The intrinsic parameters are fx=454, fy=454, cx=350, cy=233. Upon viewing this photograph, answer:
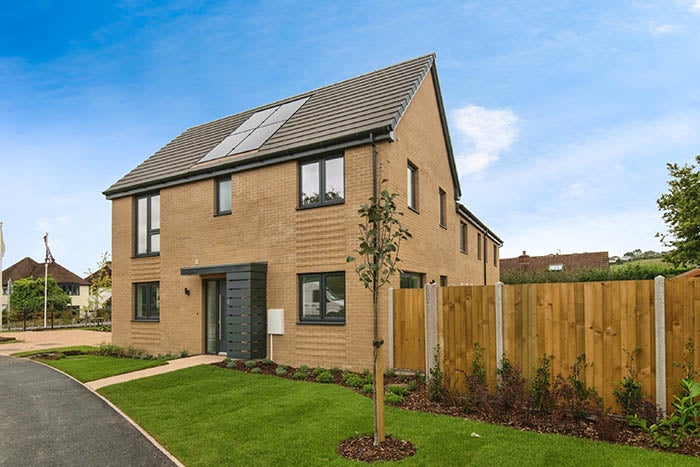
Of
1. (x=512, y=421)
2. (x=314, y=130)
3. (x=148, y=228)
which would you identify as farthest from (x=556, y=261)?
(x=512, y=421)

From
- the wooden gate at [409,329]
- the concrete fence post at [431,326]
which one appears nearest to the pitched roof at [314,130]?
the wooden gate at [409,329]

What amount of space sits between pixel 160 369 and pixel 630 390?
401 inches

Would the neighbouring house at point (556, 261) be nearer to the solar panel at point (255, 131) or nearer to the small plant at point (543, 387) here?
the solar panel at point (255, 131)

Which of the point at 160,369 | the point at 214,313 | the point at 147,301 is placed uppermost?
the point at 147,301

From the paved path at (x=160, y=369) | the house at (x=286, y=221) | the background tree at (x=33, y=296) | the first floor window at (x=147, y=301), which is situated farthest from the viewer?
the background tree at (x=33, y=296)

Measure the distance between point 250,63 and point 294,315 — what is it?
10.3 m

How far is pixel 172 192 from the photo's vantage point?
15.1m

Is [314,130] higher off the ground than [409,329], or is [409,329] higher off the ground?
[314,130]

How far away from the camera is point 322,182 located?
11.8 m

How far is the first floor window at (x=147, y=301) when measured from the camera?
15.3 metres

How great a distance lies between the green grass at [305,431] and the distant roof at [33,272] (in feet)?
164

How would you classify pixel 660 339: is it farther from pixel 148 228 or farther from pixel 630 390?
pixel 148 228

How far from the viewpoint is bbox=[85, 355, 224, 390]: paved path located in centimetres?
1043

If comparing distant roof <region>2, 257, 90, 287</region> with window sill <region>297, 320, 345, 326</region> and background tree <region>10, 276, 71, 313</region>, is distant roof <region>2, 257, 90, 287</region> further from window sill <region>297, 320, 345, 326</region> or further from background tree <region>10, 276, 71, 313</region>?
window sill <region>297, 320, 345, 326</region>
